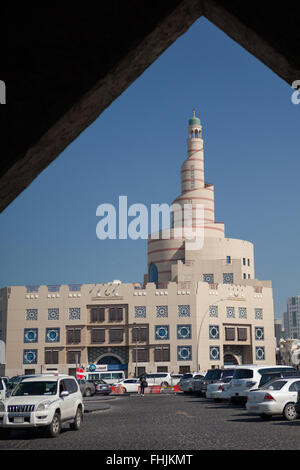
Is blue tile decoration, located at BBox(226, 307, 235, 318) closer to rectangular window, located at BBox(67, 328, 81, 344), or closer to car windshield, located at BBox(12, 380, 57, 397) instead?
rectangular window, located at BBox(67, 328, 81, 344)

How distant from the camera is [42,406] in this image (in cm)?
1437

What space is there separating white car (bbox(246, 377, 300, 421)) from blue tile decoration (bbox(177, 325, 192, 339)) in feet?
162

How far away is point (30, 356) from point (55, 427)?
55.5 metres

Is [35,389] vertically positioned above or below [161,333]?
below

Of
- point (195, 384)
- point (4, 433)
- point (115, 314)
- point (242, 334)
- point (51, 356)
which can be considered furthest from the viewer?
point (242, 334)

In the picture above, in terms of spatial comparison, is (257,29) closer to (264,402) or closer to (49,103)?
(49,103)

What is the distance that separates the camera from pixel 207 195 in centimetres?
8606

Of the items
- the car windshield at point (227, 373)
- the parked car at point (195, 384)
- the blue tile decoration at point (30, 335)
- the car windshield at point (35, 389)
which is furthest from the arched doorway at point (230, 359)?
the car windshield at point (35, 389)

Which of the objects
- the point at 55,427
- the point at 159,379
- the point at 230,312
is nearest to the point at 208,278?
the point at 230,312

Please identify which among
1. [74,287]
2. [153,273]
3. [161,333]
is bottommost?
[161,333]

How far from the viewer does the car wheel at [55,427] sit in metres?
14.2

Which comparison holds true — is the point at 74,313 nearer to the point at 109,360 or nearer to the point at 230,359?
the point at 109,360

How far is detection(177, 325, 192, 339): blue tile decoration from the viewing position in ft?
222

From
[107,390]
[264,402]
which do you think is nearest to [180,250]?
[107,390]
